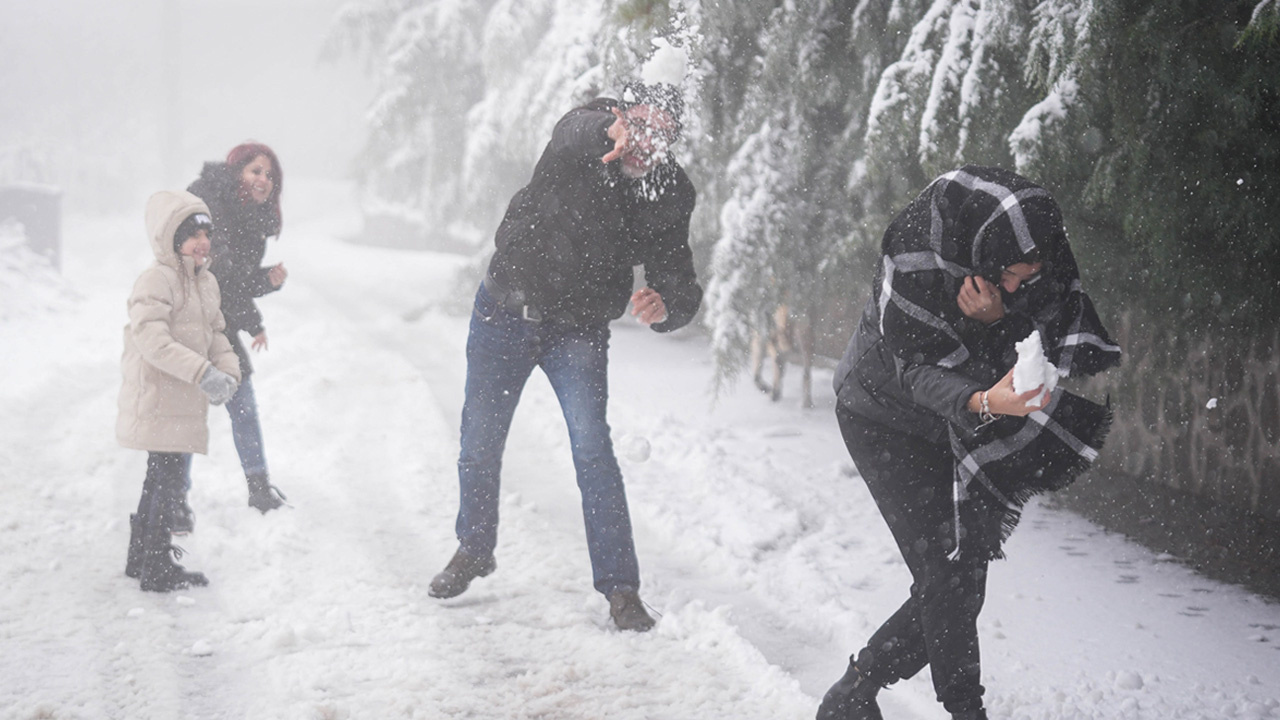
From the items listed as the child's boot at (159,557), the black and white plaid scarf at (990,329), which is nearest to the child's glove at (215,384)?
the child's boot at (159,557)

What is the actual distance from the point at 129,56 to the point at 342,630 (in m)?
36.6

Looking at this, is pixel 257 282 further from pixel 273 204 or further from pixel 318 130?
pixel 318 130

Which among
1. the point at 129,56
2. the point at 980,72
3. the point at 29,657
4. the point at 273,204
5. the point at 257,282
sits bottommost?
the point at 29,657

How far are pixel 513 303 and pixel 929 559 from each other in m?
1.72

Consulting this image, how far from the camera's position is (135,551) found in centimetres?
383

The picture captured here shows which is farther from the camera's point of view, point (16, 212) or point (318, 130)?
point (318, 130)

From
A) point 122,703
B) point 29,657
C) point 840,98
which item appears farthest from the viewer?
point 840,98

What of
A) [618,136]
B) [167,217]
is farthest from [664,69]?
[167,217]

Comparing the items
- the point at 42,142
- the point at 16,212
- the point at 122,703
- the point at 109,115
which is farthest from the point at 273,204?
the point at 109,115

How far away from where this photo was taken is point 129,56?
33.6 meters

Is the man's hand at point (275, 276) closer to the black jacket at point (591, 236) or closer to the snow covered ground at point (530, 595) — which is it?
the snow covered ground at point (530, 595)

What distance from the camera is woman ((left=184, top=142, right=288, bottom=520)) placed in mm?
4586

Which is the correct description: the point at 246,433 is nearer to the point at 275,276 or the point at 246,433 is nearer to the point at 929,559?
the point at 275,276

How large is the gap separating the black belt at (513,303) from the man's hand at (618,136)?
0.61 metres
